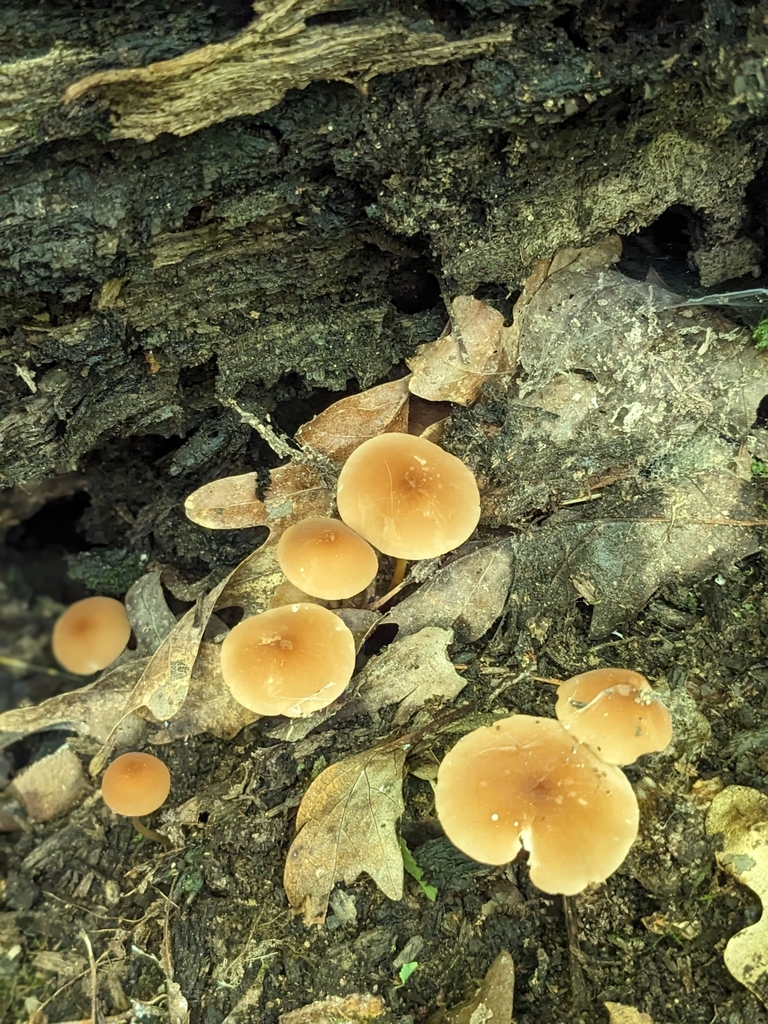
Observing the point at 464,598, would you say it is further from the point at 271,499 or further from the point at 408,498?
the point at 271,499

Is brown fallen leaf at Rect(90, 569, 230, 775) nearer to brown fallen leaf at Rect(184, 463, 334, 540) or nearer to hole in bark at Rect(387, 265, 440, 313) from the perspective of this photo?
brown fallen leaf at Rect(184, 463, 334, 540)

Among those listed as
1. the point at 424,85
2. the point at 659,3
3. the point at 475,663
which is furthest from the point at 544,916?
the point at 659,3

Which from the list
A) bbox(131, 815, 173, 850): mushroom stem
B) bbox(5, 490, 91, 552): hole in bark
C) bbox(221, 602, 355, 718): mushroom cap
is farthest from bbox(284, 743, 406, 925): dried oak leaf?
bbox(5, 490, 91, 552): hole in bark

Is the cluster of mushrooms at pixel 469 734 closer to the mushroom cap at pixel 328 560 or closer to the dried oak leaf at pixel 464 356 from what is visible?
the mushroom cap at pixel 328 560

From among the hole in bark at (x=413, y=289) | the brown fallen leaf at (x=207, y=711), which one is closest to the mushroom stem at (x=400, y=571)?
the brown fallen leaf at (x=207, y=711)

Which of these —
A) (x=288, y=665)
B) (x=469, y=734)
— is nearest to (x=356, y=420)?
(x=288, y=665)

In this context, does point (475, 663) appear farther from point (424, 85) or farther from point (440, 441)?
point (424, 85)
